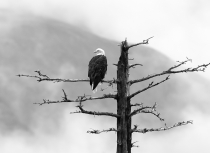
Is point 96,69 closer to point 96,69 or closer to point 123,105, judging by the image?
point 96,69

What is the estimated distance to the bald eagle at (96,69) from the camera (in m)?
11.7

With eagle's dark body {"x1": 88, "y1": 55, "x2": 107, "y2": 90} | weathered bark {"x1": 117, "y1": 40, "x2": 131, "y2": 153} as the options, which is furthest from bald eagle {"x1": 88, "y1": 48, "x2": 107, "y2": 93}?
weathered bark {"x1": 117, "y1": 40, "x2": 131, "y2": 153}

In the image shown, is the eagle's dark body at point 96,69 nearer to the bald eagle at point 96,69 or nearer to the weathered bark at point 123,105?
the bald eagle at point 96,69

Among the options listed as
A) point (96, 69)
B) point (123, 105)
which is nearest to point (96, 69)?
point (96, 69)

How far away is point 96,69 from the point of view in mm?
11922

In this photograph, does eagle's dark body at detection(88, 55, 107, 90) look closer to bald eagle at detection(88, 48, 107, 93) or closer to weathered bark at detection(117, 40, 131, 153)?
bald eagle at detection(88, 48, 107, 93)

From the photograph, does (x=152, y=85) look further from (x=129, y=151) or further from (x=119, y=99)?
(x=129, y=151)

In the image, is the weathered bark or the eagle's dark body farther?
the eagle's dark body

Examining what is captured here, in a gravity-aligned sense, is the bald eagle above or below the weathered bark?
above

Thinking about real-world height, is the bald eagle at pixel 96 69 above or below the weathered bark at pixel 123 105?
above

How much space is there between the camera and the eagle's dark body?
38.5 feet

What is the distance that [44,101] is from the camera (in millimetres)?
9984

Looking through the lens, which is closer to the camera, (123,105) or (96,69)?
(123,105)

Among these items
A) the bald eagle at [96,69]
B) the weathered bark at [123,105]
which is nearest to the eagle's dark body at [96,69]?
the bald eagle at [96,69]
